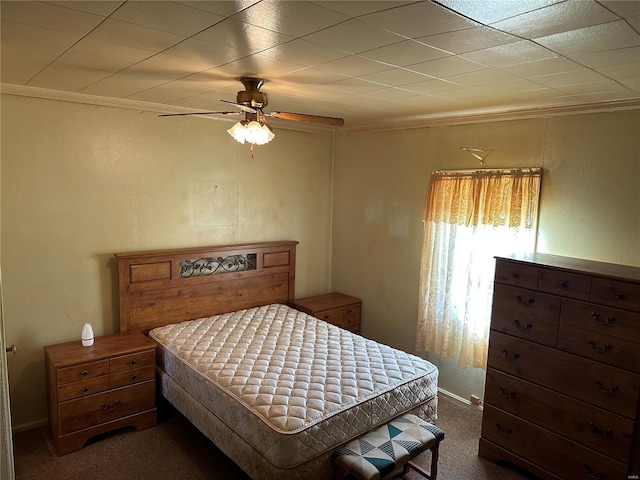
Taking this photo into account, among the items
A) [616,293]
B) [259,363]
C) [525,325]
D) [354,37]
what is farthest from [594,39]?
[259,363]

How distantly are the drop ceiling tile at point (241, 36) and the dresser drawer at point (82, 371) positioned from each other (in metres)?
2.34

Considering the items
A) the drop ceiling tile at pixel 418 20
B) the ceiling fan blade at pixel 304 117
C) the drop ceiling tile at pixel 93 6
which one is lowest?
the ceiling fan blade at pixel 304 117

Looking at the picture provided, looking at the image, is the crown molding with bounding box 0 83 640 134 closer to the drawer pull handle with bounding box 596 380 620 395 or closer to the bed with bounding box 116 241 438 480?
the bed with bounding box 116 241 438 480

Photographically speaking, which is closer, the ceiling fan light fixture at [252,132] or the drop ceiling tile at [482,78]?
the drop ceiling tile at [482,78]

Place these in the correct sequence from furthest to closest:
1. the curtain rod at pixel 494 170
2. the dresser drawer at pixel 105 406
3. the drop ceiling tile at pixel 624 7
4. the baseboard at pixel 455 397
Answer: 1. the baseboard at pixel 455 397
2. the curtain rod at pixel 494 170
3. the dresser drawer at pixel 105 406
4. the drop ceiling tile at pixel 624 7

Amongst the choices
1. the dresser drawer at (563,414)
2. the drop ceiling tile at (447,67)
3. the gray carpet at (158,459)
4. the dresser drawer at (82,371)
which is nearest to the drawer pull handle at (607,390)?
the dresser drawer at (563,414)

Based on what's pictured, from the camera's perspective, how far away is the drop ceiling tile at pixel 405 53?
6.11ft

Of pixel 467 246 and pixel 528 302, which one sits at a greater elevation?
pixel 467 246

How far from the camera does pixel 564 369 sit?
102 inches

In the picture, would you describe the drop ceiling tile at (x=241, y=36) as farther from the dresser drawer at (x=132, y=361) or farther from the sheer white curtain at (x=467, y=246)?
the dresser drawer at (x=132, y=361)

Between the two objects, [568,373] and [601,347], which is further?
[568,373]

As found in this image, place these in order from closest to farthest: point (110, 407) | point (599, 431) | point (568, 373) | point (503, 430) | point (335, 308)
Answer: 1. point (599, 431)
2. point (568, 373)
3. point (503, 430)
4. point (110, 407)
5. point (335, 308)

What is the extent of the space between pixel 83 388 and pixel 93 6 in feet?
8.19

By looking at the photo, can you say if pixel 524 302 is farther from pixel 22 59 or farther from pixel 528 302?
pixel 22 59
